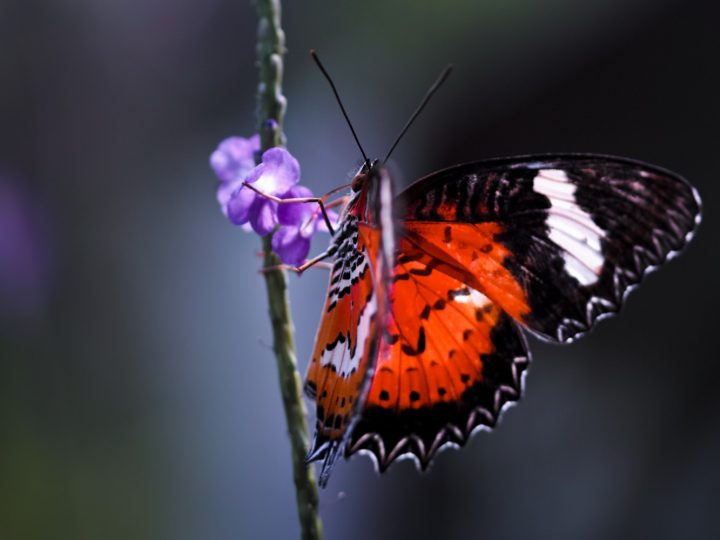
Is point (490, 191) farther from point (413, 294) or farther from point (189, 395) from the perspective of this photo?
point (189, 395)

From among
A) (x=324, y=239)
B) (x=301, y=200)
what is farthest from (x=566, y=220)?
(x=324, y=239)

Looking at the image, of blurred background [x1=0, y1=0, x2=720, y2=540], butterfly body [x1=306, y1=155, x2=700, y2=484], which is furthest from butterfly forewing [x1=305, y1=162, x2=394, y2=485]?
blurred background [x1=0, y1=0, x2=720, y2=540]

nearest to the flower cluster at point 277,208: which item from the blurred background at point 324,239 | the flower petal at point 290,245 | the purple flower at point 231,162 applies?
the flower petal at point 290,245

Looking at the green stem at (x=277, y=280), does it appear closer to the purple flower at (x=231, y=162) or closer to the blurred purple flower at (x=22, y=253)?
the purple flower at (x=231, y=162)

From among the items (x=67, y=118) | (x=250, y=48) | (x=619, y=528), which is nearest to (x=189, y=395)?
(x=67, y=118)

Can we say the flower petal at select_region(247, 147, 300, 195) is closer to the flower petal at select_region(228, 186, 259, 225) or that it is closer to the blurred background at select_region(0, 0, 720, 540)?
the flower petal at select_region(228, 186, 259, 225)

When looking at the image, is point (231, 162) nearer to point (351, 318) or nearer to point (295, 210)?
point (295, 210)
